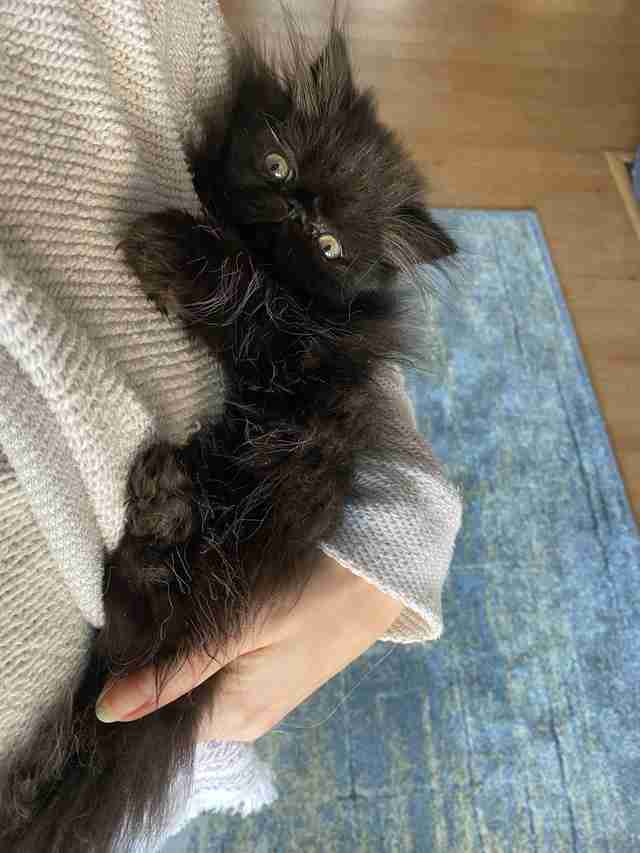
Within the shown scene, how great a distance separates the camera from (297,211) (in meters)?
0.71

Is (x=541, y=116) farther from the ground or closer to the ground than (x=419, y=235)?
closer to the ground

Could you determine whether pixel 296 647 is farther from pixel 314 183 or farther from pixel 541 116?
pixel 541 116

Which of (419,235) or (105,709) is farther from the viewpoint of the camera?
(419,235)

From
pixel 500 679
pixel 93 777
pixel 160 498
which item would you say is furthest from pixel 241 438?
pixel 500 679

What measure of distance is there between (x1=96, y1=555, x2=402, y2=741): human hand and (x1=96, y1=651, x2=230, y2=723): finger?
43 millimetres

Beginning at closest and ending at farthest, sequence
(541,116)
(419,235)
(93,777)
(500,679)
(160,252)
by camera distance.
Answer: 1. (160,252)
2. (93,777)
3. (419,235)
4. (500,679)
5. (541,116)

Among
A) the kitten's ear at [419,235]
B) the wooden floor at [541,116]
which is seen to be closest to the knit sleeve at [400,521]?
the kitten's ear at [419,235]

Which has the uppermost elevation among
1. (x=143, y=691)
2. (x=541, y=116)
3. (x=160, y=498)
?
(x=160, y=498)

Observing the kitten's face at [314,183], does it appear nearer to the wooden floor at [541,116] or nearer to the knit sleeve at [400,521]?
the knit sleeve at [400,521]

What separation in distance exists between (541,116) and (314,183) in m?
2.06

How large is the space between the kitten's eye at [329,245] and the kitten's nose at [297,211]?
25mm

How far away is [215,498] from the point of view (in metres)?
0.69

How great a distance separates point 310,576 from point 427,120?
199 centimetres

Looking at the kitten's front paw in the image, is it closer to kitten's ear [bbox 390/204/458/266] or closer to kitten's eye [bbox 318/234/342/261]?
kitten's eye [bbox 318/234/342/261]
